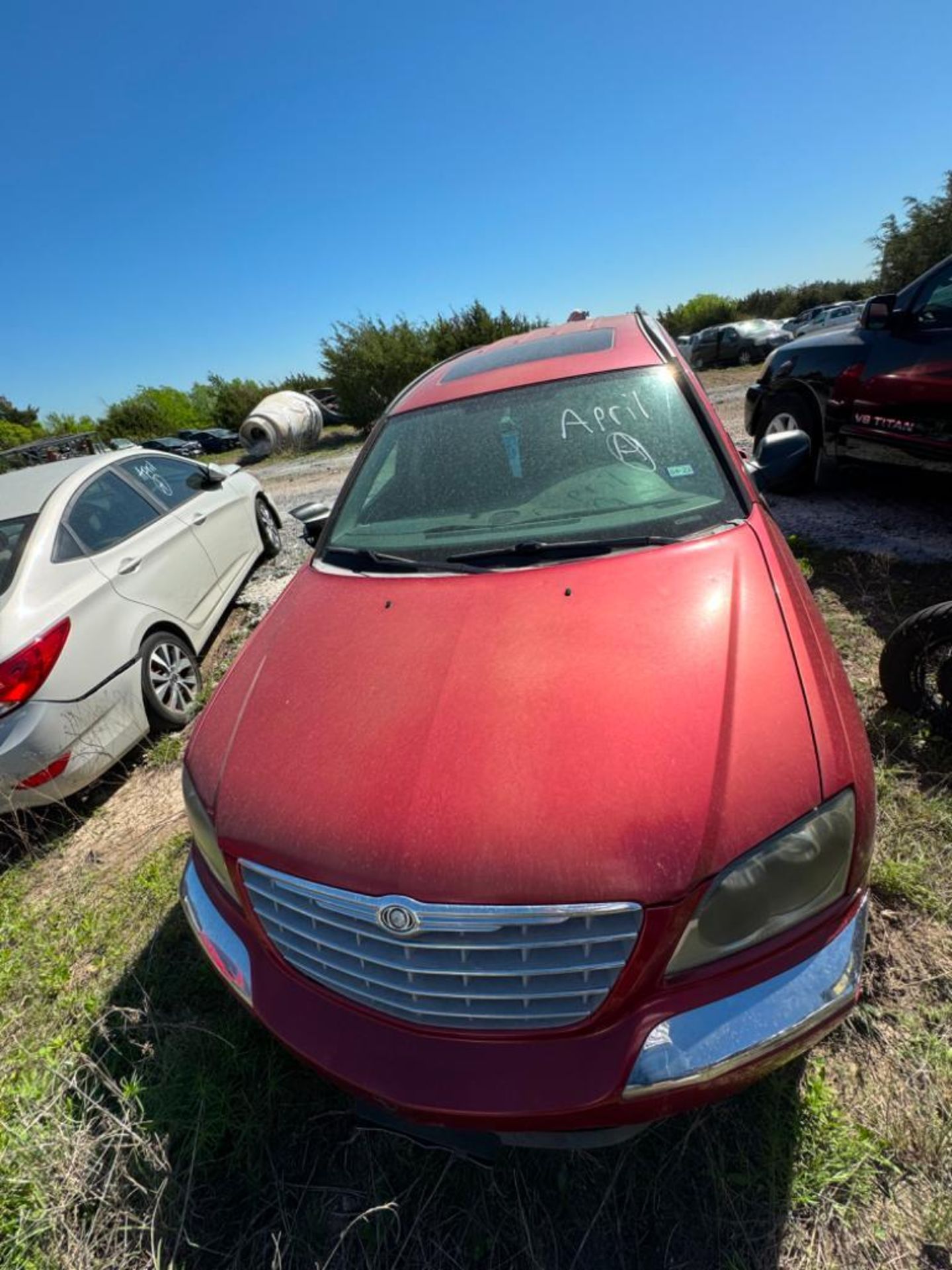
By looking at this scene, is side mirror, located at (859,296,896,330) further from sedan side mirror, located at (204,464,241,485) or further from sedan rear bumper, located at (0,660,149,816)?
sedan rear bumper, located at (0,660,149,816)

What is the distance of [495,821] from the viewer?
1.23 meters

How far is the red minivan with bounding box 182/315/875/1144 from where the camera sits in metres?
1.17

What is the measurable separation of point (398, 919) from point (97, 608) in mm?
2867

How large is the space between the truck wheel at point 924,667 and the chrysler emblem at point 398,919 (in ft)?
7.90

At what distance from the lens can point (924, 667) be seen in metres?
2.59

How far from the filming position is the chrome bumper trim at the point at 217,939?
1484 mm

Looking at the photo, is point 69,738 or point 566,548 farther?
point 69,738

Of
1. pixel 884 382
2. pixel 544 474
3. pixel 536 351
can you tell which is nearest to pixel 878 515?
pixel 884 382

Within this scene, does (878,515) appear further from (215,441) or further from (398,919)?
(215,441)

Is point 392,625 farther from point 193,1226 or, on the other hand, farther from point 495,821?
point 193,1226

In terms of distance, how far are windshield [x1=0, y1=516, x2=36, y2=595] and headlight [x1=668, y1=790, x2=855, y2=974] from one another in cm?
340

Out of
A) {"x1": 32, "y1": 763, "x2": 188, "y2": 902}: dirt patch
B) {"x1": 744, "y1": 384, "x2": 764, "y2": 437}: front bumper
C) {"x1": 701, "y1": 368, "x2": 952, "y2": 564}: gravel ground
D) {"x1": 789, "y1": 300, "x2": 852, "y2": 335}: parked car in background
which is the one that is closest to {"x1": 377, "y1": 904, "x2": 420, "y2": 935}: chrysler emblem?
{"x1": 32, "y1": 763, "x2": 188, "y2": 902}: dirt patch

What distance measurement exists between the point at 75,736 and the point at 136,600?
3.02 feet

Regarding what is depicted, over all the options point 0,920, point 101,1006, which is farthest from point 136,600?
point 101,1006
